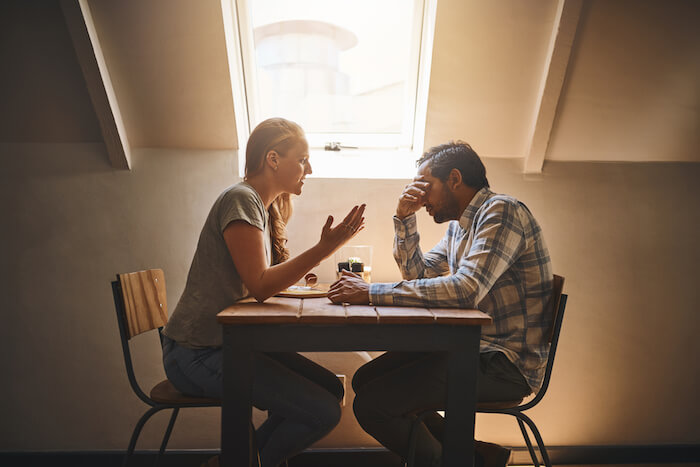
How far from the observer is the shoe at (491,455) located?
5.17 ft

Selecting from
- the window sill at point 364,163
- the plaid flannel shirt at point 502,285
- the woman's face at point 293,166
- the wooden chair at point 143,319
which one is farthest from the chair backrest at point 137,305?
the window sill at point 364,163

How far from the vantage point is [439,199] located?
73.0 inches

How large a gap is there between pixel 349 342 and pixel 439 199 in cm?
78

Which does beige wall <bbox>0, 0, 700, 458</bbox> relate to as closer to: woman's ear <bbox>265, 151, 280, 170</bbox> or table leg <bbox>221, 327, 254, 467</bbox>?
woman's ear <bbox>265, 151, 280, 170</bbox>

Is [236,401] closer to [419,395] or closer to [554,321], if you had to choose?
[419,395]

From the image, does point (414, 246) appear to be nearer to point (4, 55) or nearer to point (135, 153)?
point (135, 153)

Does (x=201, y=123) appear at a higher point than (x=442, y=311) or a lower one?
higher

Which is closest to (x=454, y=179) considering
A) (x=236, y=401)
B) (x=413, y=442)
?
(x=413, y=442)

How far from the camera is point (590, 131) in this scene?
2.30 m

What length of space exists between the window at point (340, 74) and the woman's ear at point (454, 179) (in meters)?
0.63

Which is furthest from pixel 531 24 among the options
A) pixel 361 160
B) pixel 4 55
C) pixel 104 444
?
pixel 104 444

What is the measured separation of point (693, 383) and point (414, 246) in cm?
163

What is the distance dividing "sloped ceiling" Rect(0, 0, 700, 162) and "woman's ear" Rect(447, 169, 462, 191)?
0.60 meters

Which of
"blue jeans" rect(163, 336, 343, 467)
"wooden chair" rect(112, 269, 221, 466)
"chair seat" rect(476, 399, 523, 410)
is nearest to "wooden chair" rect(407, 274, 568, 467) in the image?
"chair seat" rect(476, 399, 523, 410)
